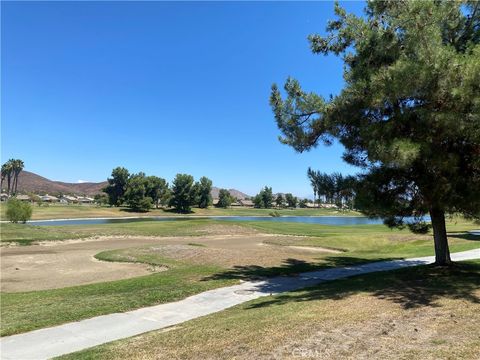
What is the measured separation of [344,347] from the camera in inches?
222

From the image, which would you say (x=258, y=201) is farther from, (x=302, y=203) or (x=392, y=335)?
(x=392, y=335)

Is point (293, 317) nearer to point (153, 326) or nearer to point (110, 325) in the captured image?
point (153, 326)

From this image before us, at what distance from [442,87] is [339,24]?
4303 millimetres

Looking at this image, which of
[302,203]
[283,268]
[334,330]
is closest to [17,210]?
[283,268]

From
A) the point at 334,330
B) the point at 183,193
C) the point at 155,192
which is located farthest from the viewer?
the point at 155,192

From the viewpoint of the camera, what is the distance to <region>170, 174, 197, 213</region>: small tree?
348ft

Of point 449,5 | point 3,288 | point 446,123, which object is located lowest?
point 3,288

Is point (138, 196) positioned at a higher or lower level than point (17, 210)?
higher

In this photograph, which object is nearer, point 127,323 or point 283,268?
point 127,323

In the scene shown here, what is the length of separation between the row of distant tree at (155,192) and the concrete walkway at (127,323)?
91598mm

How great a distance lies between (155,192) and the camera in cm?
11375

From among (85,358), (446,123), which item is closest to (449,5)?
(446,123)

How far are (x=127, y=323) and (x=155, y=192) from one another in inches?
4220

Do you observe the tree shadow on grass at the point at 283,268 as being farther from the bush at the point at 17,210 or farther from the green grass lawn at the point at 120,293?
the bush at the point at 17,210
